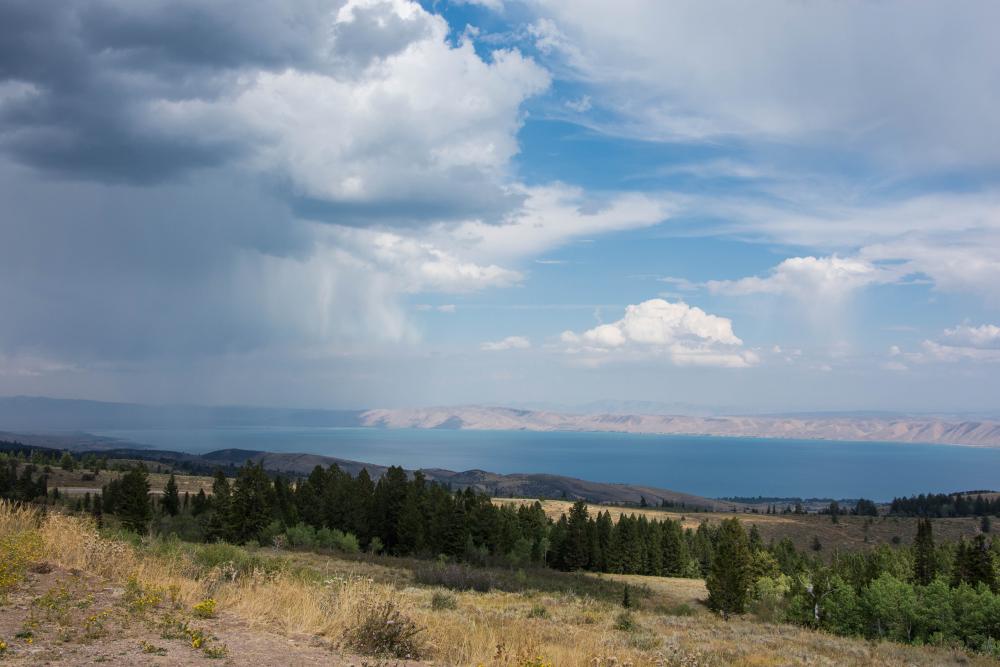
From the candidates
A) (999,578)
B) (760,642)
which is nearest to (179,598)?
(760,642)

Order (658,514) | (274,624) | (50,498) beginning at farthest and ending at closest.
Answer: (658,514) → (50,498) → (274,624)

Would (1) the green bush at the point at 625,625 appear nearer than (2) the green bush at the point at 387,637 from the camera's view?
No

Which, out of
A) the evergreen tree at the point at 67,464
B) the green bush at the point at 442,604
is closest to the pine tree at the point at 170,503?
the green bush at the point at 442,604

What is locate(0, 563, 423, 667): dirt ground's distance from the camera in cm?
697

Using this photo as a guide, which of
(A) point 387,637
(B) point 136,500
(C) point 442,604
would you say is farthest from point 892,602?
(B) point 136,500

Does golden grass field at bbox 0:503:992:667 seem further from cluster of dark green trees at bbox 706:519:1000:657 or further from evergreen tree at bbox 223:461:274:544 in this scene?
evergreen tree at bbox 223:461:274:544

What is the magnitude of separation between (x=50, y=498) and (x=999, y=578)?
411 feet

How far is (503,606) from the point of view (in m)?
22.3

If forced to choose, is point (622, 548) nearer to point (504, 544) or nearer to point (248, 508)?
point (504, 544)

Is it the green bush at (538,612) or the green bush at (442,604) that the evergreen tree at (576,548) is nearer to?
the green bush at (538,612)

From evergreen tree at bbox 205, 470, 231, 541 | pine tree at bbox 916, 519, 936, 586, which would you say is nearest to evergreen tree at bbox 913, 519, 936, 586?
pine tree at bbox 916, 519, 936, 586

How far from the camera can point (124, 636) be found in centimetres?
769

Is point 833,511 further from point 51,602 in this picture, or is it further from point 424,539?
point 51,602

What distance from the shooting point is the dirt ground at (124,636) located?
697 cm
